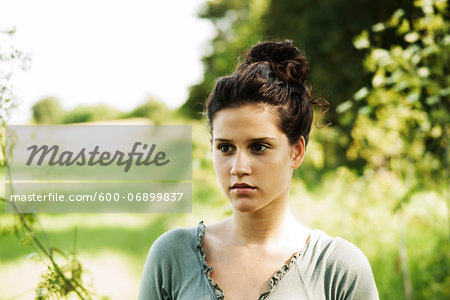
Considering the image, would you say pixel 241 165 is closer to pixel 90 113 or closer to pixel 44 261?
pixel 44 261

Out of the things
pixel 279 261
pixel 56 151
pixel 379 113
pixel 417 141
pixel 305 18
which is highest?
pixel 305 18

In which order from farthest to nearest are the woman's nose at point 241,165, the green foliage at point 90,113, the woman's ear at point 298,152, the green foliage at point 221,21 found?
the green foliage at point 221,21 < the green foliage at point 90,113 < the woman's ear at point 298,152 < the woman's nose at point 241,165

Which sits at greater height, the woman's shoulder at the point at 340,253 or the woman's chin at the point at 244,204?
the woman's chin at the point at 244,204

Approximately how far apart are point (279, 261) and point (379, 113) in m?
2.44

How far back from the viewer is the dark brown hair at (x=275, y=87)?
142 cm

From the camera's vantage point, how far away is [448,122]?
310 cm

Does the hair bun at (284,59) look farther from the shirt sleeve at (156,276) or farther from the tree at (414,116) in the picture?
the tree at (414,116)

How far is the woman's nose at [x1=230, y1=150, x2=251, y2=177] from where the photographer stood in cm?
136

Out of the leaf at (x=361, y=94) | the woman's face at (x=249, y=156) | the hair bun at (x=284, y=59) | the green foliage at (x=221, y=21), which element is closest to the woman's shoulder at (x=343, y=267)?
the woman's face at (x=249, y=156)

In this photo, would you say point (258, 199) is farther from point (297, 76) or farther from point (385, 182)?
point (385, 182)

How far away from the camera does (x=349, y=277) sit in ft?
4.70

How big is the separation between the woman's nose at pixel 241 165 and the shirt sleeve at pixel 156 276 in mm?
374

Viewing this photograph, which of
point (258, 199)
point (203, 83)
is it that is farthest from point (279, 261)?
point (203, 83)

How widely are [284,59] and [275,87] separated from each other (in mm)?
133
